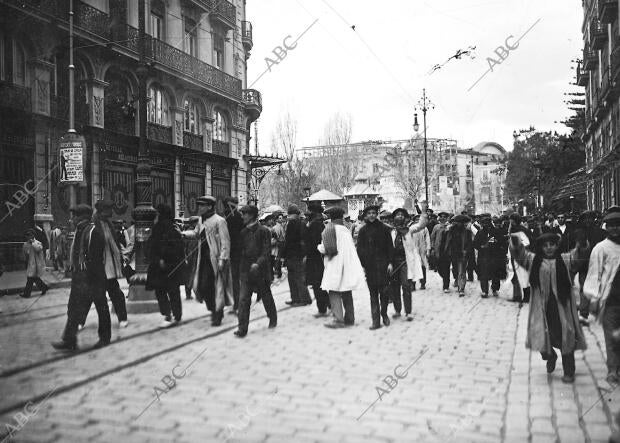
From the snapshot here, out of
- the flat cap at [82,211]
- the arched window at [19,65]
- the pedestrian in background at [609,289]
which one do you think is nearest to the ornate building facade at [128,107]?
the arched window at [19,65]

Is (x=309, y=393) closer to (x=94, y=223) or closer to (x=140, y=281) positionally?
(x=94, y=223)

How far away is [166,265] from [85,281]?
1.55 metres

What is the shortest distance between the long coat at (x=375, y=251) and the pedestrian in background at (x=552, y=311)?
2651 millimetres

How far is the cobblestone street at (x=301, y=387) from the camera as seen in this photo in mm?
3711

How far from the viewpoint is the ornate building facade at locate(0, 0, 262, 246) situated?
329 inches

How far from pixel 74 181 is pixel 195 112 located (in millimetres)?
10570

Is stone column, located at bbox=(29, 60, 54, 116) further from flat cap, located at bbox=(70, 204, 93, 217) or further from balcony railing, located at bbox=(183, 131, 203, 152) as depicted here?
balcony railing, located at bbox=(183, 131, 203, 152)

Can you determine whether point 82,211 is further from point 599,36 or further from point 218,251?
point 599,36

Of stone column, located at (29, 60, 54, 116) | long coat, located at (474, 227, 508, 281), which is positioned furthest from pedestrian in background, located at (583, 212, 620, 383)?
stone column, located at (29, 60, 54, 116)

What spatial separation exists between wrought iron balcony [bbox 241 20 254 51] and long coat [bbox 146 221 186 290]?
21.9 m

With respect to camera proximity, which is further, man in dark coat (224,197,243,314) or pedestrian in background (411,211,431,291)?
pedestrian in background (411,211,431,291)

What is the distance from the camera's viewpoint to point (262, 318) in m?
8.35

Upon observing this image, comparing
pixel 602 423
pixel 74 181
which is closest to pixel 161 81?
pixel 74 181

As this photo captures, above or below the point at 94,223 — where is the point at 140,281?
below
